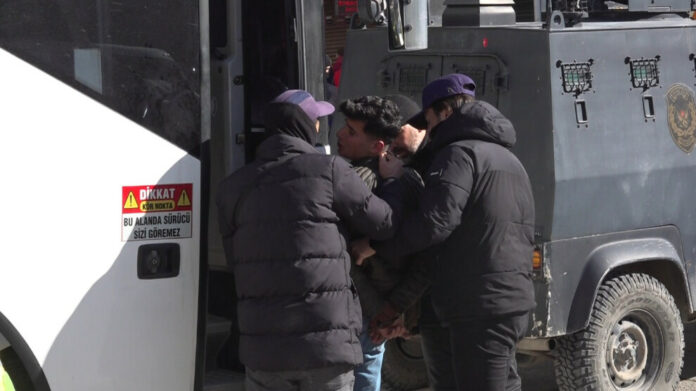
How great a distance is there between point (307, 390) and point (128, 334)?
2.43 feet

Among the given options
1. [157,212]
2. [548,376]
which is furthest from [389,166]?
[548,376]

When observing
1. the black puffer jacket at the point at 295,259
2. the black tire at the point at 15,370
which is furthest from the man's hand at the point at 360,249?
the black tire at the point at 15,370

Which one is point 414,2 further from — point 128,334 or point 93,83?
point 128,334

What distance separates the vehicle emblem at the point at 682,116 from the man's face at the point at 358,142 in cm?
229

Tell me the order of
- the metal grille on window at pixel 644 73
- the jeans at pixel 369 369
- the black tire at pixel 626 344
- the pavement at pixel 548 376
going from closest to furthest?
the jeans at pixel 369 369
the black tire at pixel 626 344
the metal grille on window at pixel 644 73
the pavement at pixel 548 376

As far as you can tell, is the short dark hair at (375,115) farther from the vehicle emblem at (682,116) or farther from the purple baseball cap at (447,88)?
the vehicle emblem at (682,116)

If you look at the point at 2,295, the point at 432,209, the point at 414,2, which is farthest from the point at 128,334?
the point at 414,2

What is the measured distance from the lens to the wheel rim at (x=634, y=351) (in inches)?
245

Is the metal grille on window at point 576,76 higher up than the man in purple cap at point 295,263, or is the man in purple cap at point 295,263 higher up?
the metal grille on window at point 576,76

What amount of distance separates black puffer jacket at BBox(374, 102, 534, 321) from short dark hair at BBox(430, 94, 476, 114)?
72mm

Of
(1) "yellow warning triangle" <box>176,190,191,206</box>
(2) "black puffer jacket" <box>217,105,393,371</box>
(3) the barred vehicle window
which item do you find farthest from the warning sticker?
(2) "black puffer jacket" <box>217,105,393,371</box>

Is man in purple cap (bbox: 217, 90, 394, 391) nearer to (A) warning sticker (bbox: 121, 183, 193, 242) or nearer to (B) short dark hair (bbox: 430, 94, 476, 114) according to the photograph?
(A) warning sticker (bbox: 121, 183, 193, 242)

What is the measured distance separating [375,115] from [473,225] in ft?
1.99

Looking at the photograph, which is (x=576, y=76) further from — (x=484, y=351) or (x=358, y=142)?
(x=484, y=351)
